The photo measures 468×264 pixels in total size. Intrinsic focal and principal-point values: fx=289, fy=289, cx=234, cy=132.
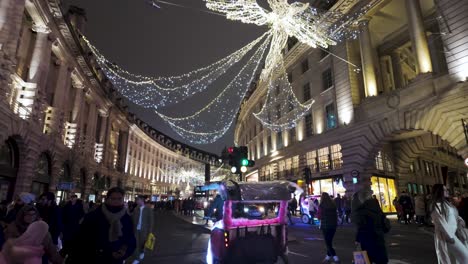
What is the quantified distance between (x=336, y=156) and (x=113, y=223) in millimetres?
23555

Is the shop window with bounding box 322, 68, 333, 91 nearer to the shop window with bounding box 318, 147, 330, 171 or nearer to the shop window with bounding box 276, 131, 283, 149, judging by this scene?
the shop window with bounding box 318, 147, 330, 171

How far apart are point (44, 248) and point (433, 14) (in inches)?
1023

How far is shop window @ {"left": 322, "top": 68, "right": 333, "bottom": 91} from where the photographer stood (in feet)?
86.5

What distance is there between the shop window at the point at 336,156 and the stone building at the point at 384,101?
0.28 feet

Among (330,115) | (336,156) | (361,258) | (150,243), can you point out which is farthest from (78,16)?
(361,258)

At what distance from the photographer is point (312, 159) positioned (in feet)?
90.7

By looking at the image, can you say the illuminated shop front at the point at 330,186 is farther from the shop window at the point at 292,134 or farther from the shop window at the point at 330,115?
the shop window at the point at 292,134

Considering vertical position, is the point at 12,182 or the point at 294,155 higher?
the point at 294,155

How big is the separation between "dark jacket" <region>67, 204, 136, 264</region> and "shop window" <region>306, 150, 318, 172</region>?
2540cm

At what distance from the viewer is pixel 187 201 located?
34.5 metres

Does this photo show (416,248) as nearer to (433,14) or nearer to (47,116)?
(433,14)

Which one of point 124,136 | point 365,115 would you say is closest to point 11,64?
point 365,115

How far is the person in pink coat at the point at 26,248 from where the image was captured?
10.7ft

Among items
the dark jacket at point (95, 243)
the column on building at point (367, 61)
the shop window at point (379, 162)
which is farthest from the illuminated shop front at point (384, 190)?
the dark jacket at point (95, 243)
